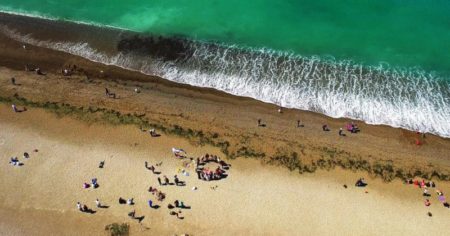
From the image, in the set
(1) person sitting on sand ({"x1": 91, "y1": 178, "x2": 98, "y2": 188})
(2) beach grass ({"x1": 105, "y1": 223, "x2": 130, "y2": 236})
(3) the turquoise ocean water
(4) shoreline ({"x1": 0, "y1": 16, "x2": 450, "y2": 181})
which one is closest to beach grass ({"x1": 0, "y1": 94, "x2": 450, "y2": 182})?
(4) shoreline ({"x1": 0, "y1": 16, "x2": 450, "y2": 181})

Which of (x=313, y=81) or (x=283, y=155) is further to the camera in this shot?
(x=313, y=81)

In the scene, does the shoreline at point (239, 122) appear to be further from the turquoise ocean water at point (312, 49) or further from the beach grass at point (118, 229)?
the beach grass at point (118, 229)

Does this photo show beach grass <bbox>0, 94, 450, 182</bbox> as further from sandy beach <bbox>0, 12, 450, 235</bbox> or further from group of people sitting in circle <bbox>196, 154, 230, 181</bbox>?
group of people sitting in circle <bbox>196, 154, 230, 181</bbox>

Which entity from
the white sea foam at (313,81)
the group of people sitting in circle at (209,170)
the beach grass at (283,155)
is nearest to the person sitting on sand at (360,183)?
the beach grass at (283,155)

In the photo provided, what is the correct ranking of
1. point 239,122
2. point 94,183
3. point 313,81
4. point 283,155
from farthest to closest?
1. point 313,81
2. point 239,122
3. point 283,155
4. point 94,183

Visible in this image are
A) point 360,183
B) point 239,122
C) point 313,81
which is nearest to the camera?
point 360,183

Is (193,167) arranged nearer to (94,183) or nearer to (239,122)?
(239,122)

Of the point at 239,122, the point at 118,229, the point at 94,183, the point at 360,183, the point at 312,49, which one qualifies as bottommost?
the point at 118,229

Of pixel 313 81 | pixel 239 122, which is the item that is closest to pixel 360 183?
pixel 239 122
